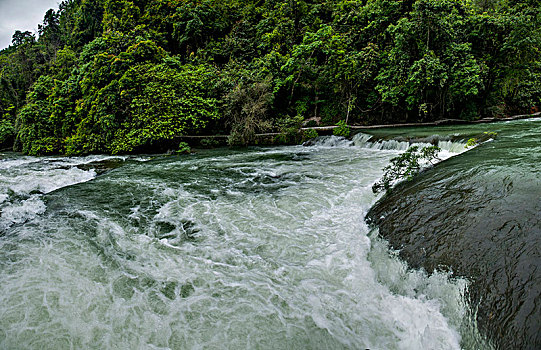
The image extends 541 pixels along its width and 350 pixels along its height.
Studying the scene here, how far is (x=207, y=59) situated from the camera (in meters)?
23.8

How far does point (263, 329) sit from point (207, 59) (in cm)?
2481

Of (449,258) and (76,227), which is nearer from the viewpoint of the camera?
(449,258)

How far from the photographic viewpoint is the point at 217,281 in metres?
3.67

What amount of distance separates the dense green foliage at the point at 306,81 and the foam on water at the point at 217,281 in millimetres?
10626

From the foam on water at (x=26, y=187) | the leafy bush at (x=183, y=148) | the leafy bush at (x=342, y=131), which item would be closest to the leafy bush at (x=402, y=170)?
the foam on water at (x=26, y=187)

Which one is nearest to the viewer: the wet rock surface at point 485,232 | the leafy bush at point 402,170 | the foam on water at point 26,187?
the wet rock surface at point 485,232

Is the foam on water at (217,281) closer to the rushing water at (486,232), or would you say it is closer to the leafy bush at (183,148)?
the rushing water at (486,232)

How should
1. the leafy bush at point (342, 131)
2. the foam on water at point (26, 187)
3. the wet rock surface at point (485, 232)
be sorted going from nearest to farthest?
the wet rock surface at point (485, 232)
the foam on water at point (26, 187)
the leafy bush at point (342, 131)

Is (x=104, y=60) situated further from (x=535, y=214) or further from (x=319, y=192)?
(x=535, y=214)

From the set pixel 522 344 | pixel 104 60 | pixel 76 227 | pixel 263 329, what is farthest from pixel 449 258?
pixel 104 60

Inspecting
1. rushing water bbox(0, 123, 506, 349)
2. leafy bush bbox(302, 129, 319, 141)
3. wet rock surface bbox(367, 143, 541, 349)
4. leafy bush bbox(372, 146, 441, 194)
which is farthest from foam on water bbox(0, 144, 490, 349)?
leafy bush bbox(302, 129, 319, 141)

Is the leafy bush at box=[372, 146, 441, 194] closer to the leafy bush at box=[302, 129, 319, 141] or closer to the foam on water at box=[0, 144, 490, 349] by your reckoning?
the foam on water at box=[0, 144, 490, 349]

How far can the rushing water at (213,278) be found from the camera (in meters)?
2.82

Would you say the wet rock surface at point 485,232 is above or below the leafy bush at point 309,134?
below
